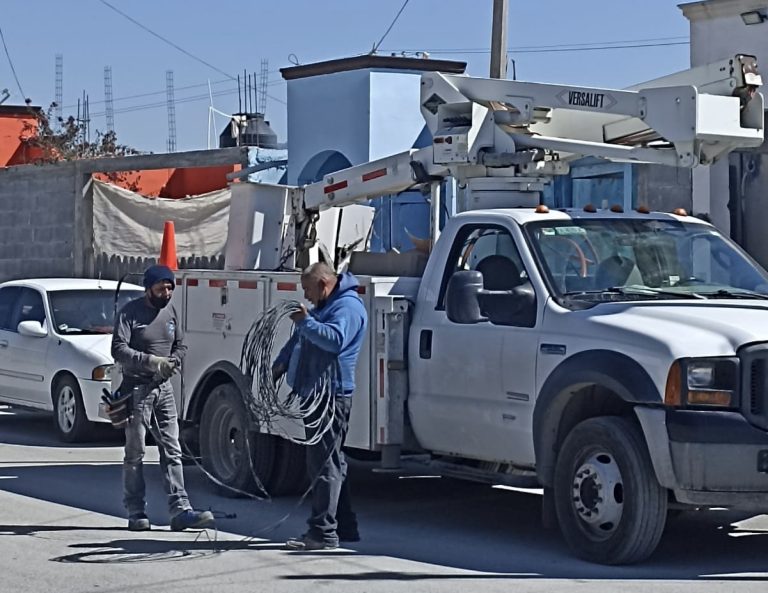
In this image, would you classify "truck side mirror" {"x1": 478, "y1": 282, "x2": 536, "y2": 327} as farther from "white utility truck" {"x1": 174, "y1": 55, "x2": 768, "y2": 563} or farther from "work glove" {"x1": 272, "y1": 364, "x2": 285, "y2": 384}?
"work glove" {"x1": 272, "y1": 364, "x2": 285, "y2": 384}

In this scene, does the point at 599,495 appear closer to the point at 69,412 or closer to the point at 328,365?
the point at 328,365

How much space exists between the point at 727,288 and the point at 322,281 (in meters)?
2.64

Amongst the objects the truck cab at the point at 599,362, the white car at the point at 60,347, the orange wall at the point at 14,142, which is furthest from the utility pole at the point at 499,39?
the orange wall at the point at 14,142

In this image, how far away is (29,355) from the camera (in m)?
16.0

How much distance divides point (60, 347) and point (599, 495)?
8.19 metres

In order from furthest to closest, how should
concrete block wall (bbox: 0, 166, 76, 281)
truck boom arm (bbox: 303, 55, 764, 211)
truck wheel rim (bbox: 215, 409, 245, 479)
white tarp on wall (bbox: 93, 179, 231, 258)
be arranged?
concrete block wall (bbox: 0, 166, 76, 281)
white tarp on wall (bbox: 93, 179, 231, 258)
truck wheel rim (bbox: 215, 409, 245, 479)
truck boom arm (bbox: 303, 55, 764, 211)

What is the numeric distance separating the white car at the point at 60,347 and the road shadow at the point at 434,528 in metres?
1.75

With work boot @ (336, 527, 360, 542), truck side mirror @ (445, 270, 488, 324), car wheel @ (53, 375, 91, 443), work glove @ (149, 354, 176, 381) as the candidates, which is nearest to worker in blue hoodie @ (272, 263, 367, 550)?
work boot @ (336, 527, 360, 542)

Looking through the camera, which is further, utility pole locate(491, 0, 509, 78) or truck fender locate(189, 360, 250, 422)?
utility pole locate(491, 0, 509, 78)

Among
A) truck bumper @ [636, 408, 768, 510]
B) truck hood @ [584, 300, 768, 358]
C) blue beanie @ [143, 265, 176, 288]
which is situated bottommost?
truck bumper @ [636, 408, 768, 510]

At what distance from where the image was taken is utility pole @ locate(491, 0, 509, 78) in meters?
19.8

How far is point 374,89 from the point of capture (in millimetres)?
24234

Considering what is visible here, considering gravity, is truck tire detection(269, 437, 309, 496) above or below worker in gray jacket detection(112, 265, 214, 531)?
below

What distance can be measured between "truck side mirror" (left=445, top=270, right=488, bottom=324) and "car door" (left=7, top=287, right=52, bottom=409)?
23.4 ft
